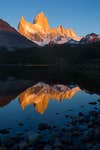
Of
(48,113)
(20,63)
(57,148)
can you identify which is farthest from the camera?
(20,63)

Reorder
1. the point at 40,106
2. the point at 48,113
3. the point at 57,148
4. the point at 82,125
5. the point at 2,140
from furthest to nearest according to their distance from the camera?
the point at 40,106 → the point at 48,113 → the point at 82,125 → the point at 2,140 → the point at 57,148

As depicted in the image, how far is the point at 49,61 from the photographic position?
7731 inches

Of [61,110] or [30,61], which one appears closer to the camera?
[61,110]

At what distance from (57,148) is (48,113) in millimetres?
13141

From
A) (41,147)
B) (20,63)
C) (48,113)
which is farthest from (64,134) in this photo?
(20,63)

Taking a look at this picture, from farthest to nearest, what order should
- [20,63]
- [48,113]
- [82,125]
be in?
1. [20,63]
2. [48,113]
3. [82,125]

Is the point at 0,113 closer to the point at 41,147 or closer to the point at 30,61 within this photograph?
the point at 41,147

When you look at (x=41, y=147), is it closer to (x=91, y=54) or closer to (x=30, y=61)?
(x=91, y=54)

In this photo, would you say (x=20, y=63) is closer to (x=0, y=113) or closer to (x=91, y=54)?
(x=91, y=54)

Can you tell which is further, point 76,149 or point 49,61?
point 49,61

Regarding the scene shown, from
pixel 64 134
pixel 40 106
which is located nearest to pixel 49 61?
pixel 40 106

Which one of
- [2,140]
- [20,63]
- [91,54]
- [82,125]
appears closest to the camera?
[2,140]

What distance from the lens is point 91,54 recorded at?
574 ft

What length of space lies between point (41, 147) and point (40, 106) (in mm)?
16016
